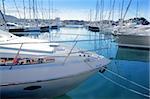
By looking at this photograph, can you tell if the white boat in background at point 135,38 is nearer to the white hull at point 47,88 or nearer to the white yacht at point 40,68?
the white yacht at point 40,68

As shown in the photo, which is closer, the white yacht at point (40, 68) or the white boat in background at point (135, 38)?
the white yacht at point (40, 68)

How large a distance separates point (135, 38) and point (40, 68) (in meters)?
10.5

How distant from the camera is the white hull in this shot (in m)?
4.70

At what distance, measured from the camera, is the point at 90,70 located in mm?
5191

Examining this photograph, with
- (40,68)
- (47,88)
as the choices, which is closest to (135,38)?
(47,88)

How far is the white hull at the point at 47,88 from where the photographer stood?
4.70 metres

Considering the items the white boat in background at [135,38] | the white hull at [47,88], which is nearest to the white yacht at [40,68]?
Answer: the white hull at [47,88]

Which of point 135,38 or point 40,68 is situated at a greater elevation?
point 135,38

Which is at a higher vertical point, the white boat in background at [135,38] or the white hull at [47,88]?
the white boat in background at [135,38]

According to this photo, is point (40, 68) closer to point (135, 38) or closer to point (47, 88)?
point (47, 88)

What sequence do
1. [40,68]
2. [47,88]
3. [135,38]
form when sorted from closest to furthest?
[40,68]
[47,88]
[135,38]

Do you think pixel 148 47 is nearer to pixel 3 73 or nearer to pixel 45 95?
pixel 45 95

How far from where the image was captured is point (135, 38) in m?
14.5

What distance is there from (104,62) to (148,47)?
9.29 m
